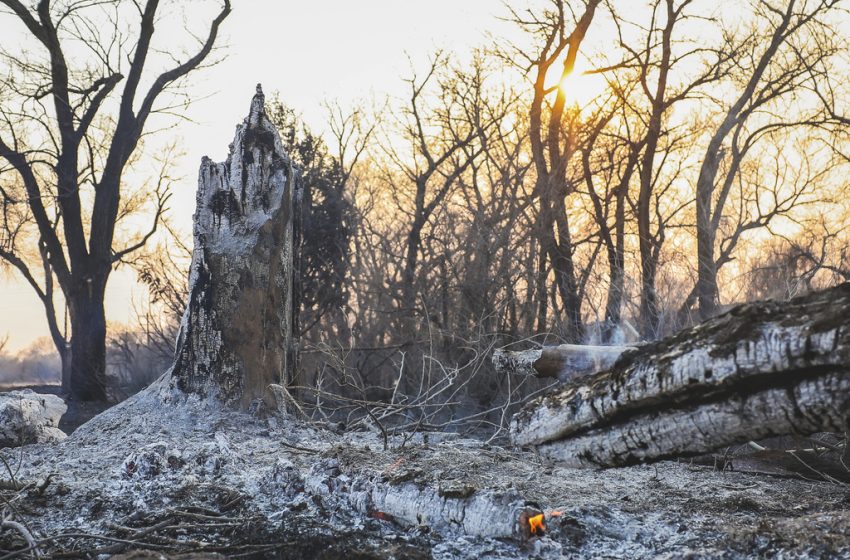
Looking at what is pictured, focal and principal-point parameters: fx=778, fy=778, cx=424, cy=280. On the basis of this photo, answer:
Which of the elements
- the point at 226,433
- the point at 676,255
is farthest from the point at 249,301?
the point at 676,255

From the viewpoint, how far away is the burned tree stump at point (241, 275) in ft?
22.2

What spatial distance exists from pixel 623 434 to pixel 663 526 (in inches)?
30.7

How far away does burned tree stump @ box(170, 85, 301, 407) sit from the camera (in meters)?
6.76

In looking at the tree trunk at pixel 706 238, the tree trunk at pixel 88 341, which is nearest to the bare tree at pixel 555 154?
the tree trunk at pixel 706 238

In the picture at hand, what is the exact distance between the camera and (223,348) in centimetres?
676

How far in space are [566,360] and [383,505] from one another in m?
1.32

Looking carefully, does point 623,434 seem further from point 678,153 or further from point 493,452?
point 678,153

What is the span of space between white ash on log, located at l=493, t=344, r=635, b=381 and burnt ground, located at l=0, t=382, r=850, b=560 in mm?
710

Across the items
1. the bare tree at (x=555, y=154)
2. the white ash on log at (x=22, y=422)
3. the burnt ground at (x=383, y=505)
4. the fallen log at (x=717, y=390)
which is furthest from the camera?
the bare tree at (x=555, y=154)

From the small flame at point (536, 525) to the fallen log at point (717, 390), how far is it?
33cm

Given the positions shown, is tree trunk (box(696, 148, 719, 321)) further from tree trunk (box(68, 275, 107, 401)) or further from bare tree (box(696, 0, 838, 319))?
tree trunk (box(68, 275, 107, 401))

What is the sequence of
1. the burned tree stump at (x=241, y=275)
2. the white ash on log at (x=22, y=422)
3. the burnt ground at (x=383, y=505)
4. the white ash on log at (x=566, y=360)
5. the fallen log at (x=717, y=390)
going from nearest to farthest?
the fallen log at (x=717, y=390)
the burnt ground at (x=383, y=505)
the white ash on log at (x=566, y=360)
the burned tree stump at (x=241, y=275)
the white ash on log at (x=22, y=422)

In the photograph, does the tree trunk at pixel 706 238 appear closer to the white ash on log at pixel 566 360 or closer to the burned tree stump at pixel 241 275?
the burned tree stump at pixel 241 275

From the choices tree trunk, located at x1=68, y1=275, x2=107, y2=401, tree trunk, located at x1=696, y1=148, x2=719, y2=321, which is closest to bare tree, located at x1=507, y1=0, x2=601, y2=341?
tree trunk, located at x1=696, y1=148, x2=719, y2=321
